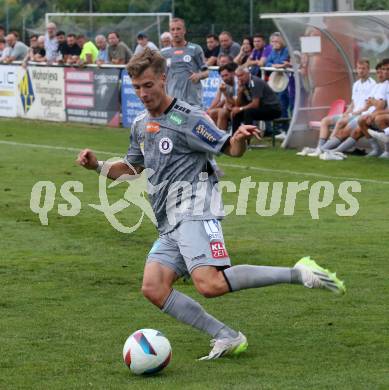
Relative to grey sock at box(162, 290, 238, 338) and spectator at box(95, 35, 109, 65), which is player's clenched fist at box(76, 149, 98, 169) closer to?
grey sock at box(162, 290, 238, 338)

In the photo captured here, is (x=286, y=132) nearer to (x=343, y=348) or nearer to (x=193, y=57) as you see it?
(x=193, y=57)

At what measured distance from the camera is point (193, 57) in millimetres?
16734

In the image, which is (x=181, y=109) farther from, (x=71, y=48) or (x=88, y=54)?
(x=71, y=48)

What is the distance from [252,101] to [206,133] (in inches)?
481

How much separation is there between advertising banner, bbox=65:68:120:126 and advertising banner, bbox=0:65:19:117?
1991 millimetres

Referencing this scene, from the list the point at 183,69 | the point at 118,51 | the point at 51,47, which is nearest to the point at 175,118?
the point at 183,69

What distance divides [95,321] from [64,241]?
3.35 m

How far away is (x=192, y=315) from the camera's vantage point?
648cm

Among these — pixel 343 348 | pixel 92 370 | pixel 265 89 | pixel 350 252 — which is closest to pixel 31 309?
pixel 92 370

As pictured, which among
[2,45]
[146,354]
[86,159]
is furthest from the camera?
[2,45]

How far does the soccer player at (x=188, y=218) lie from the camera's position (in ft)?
20.9

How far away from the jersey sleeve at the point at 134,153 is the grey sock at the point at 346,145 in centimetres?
1081

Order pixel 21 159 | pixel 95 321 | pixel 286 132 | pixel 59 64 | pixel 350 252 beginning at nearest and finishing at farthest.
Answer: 1. pixel 95 321
2. pixel 350 252
3. pixel 21 159
4. pixel 286 132
5. pixel 59 64

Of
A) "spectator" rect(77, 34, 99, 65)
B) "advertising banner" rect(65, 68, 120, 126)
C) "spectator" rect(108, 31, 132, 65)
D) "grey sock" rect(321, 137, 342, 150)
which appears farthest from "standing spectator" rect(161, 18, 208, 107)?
"spectator" rect(77, 34, 99, 65)
